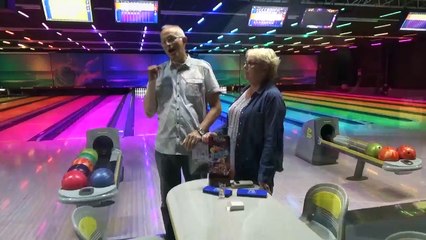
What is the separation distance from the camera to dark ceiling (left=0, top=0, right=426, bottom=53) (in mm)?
7162

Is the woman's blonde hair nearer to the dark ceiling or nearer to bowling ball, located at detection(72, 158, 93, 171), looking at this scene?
bowling ball, located at detection(72, 158, 93, 171)

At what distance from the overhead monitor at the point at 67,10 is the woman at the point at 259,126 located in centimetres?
410

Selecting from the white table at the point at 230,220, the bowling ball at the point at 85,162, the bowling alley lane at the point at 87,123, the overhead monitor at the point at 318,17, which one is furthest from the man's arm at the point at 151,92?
the overhead monitor at the point at 318,17

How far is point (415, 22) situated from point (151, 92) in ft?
23.5

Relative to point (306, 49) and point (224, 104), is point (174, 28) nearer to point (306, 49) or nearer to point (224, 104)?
point (224, 104)

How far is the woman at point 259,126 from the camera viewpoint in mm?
1589

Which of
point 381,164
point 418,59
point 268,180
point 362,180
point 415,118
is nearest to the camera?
point 268,180

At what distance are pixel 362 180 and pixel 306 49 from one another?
8808 millimetres

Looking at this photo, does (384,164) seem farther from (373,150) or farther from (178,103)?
(178,103)

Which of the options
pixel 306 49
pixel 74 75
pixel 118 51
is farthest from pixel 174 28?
pixel 74 75

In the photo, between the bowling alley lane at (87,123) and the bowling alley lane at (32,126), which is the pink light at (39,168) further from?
the bowling alley lane at (32,126)

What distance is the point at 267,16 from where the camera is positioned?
6293mm

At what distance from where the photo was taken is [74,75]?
1394 centimetres

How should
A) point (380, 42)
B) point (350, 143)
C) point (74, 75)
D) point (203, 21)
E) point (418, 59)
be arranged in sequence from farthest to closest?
point (74, 75)
point (380, 42)
point (418, 59)
point (203, 21)
point (350, 143)
